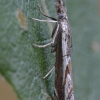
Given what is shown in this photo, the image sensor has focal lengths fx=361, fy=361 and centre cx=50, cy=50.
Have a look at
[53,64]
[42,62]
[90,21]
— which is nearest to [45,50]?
[53,64]

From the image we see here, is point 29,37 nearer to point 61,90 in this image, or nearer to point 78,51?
point 61,90

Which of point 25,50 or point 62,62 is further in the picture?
point 62,62

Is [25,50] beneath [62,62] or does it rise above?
above

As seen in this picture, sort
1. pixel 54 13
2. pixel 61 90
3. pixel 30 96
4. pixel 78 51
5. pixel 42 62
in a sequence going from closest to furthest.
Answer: pixel 30 96 < pixel 42 62 < pixel 61 90 < pixel 54 13 < pixel 78 51

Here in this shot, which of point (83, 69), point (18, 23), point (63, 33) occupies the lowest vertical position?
point (83, 69)

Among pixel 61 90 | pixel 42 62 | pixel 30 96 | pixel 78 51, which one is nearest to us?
pixel 30 96

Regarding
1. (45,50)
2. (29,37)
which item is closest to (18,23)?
(29,37)

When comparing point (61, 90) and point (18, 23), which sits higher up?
point (18, 23)

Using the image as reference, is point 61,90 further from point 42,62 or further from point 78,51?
point 78,51

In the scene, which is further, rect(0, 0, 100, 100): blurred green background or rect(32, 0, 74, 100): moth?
rect(32, 0, 74, 100): moth

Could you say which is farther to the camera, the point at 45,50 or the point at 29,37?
the point at 45,50

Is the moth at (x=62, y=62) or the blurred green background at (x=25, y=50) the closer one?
the blurred green background at (x=25, y=50)
